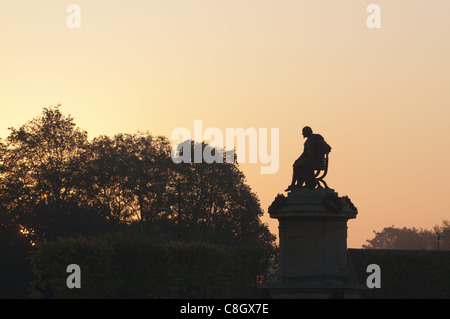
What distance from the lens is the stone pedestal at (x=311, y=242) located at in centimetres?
4291

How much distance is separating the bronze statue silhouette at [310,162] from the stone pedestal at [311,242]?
83cm

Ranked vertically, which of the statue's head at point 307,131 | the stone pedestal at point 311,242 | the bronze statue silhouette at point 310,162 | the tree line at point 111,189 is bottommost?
the stone pedestal at point 311,242

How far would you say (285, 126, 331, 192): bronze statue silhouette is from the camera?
44344mm

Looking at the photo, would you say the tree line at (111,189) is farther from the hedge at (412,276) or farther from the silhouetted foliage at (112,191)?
the hedge at (412,276)

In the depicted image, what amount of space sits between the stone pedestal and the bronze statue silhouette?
0.83 meters

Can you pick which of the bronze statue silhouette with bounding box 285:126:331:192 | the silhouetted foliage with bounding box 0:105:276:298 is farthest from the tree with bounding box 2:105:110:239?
the bronze statue silhouette with bounding box 285:126:331:192

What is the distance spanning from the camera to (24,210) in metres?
91.9

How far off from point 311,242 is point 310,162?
3.15m

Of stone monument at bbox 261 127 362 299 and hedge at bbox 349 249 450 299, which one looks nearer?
stone monument at bbox 261 127 362 299

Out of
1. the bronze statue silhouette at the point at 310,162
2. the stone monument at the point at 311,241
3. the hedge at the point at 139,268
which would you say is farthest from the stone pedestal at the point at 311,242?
the hedge at the point at 139,268

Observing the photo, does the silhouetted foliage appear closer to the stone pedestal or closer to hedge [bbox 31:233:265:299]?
hedge [bbox 31:233:265:299]

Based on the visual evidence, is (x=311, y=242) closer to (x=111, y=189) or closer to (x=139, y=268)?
(x=139, y=268)
